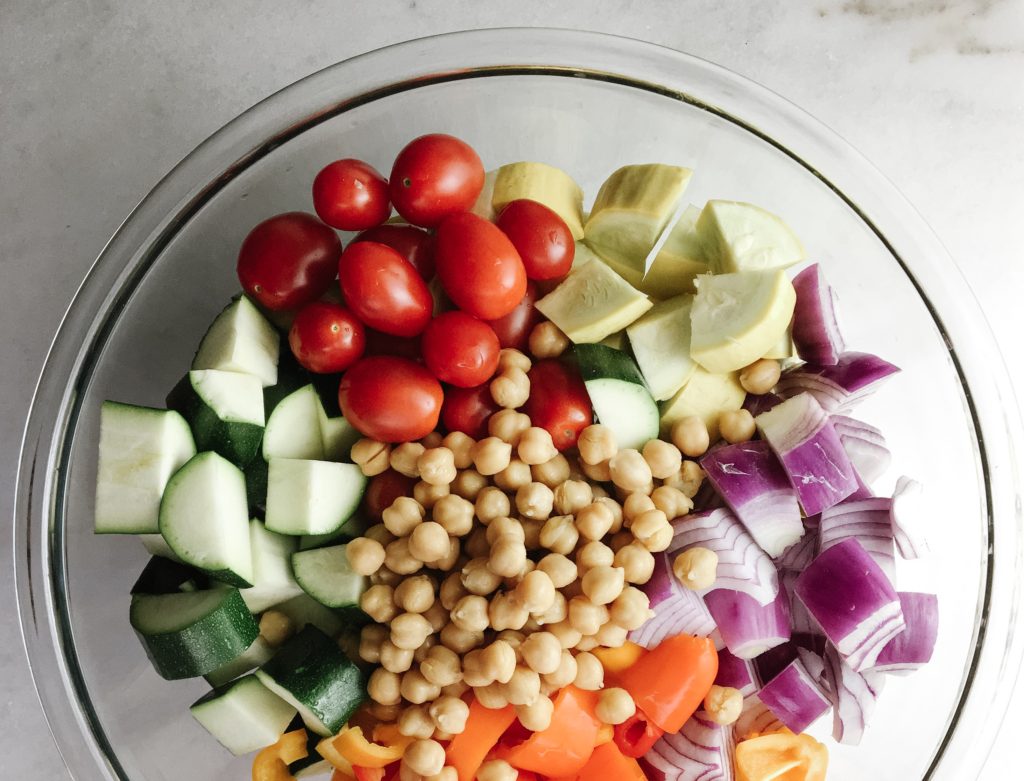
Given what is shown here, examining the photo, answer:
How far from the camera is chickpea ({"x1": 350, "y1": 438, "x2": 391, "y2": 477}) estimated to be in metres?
1.45

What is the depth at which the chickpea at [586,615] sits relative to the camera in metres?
1.37

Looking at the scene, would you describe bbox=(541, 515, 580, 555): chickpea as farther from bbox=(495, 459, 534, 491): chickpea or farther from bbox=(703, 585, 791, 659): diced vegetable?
bbox=(703, 585, 791, 659): diced vegetable

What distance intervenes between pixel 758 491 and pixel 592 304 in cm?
43

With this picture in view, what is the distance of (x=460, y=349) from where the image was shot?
1.38 meters


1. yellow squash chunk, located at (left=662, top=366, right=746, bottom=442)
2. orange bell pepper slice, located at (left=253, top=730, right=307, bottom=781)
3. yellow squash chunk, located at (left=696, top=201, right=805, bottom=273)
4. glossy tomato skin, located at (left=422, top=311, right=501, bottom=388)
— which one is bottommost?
orange bell pepper slice, located at (left=253, top=730, right=307, bottom=781)

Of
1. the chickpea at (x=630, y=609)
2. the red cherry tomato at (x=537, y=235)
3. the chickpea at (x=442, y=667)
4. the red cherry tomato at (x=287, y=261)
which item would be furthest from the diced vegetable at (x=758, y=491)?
the red cherry tomato at (x=287, y=261)

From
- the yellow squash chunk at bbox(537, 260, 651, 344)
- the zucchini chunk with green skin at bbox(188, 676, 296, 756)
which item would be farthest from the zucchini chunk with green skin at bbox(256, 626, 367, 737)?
the yellow squash chunk at bbox(537, 260, 651, 344)

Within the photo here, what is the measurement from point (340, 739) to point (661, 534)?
630 mm

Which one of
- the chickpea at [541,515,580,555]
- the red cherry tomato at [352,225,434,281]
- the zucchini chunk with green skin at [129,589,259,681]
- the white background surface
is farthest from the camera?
the white background surface

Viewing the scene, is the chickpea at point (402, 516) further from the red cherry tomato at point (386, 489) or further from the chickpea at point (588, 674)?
the chickpea at point (588, 674)

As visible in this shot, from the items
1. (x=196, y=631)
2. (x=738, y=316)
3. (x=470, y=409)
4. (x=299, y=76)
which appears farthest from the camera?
(x=299, y=76)

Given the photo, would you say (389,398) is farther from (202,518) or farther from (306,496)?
(202,518)

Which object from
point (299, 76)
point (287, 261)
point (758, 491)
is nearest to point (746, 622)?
point (758, 491)

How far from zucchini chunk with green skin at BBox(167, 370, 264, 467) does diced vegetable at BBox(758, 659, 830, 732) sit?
100cm
